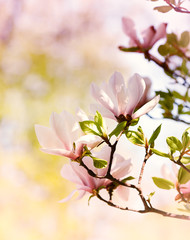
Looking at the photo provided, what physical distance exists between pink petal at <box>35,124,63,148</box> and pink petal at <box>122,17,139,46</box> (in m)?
0.22

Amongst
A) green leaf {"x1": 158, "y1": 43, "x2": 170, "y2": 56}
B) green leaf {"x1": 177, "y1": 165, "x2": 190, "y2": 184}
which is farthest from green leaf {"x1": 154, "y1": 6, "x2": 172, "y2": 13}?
green leaf {"x1": 177, "y1": 165, "x2": 190, "y2": 184}

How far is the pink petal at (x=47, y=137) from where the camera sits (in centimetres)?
31

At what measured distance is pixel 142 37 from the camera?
45 centimetres

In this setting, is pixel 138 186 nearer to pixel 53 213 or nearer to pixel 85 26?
pixel 53 213

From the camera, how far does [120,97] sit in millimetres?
315

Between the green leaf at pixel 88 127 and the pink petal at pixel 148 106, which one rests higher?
the pink petal at pixel 148 106

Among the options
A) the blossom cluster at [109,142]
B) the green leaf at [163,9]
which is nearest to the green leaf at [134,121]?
the blossom cluster at [109,142]

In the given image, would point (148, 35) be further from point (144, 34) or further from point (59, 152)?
point (59, 152)

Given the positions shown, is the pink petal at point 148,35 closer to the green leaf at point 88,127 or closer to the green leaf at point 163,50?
the green leaf at point 163,50

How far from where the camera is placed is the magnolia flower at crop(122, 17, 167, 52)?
0.44m

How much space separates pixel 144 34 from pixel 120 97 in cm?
17

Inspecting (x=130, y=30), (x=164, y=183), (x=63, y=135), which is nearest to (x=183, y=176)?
(x=164, y=183)

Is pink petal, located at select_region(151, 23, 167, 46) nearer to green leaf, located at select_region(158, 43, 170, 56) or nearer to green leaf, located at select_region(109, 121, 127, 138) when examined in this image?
green leaf, located at select_region(158, 43, 170, 56)

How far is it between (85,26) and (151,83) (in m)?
2.29
